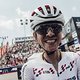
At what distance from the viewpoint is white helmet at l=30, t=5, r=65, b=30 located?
9.62 feet

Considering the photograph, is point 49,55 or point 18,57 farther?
point 18,57

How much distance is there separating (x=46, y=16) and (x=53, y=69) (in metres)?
0.53

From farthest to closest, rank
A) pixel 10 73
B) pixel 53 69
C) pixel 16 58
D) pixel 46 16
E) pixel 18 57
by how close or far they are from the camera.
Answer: pixel 18 57 → pixel 16 58 → pixel 10 73 → pixel 53 69 → pixel 46 16

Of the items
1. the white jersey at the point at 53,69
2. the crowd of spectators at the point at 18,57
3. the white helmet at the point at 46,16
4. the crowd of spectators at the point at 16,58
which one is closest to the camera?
the white helmet at the point at 46,16

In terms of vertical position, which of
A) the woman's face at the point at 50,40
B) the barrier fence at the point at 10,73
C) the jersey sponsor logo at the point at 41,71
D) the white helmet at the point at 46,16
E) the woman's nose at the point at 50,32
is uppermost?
the white helmet at the point at 46,16

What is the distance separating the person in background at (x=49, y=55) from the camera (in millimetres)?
2949

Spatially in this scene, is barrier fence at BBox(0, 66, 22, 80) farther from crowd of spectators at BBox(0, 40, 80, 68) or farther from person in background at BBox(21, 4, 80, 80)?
person in background at BBox(21, 4, 80, 80)

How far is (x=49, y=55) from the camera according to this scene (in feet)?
10.2

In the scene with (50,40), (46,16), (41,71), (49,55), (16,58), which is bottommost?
(16,58)

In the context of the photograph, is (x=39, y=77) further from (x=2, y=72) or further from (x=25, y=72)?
(x=2, y=72)

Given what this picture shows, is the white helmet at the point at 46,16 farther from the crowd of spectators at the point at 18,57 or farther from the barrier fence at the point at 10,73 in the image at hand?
the barrier fence at the point at 10,73

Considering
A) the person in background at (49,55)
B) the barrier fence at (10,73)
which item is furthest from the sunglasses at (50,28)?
the barrier fence at (10,73)

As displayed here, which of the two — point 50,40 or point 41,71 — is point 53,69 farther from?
point 50,40

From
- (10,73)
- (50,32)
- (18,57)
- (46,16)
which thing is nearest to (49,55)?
(50,32)
